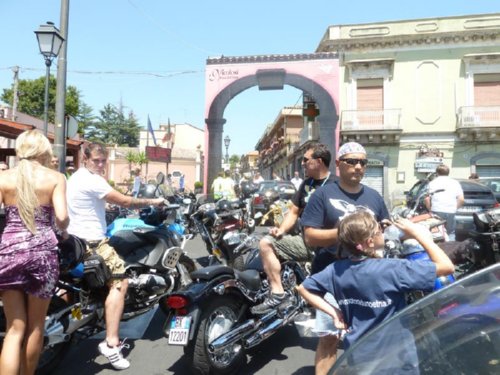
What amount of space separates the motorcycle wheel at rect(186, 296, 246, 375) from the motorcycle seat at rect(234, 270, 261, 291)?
0.67ft

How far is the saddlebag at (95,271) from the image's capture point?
129 inches

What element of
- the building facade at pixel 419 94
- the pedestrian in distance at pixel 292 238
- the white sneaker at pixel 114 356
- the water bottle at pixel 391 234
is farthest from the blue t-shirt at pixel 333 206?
the building facade at pixel 419 94

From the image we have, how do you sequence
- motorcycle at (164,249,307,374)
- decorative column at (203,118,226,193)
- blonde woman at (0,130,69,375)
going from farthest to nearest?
decorative column at (203,118,226,193)
motorcycle at (164,249,307,374)
blonde woman at (0,130,69,375)

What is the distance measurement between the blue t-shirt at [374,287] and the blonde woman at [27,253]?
1.80 metres

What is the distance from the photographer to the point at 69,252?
3021 millimetres

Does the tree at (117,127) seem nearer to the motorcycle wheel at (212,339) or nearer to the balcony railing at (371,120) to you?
the balcony railing at (371,120)

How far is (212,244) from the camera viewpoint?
6012 mm

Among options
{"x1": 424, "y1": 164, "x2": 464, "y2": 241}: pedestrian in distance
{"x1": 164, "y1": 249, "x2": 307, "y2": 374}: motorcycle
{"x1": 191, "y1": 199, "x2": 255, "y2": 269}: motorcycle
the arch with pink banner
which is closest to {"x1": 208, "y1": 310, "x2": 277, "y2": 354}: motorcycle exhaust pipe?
{"x1": 164, "y1": 249, "x2": 307, "y2": 374}: motorcycle

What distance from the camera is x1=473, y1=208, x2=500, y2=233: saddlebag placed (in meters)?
3.94

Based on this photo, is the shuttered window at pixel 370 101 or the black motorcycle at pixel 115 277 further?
the shuttered window at pixel 370 101

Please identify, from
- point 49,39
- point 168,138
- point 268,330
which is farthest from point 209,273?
point 168,138

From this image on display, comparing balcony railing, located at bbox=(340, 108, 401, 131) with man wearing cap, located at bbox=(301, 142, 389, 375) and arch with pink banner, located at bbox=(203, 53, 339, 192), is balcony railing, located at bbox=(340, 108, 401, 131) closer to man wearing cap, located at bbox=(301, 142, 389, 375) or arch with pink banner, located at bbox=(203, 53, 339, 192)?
arch with pink banner, located at bbox=(203, 53, 339, 192)

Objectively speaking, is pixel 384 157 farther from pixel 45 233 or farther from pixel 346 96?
pixel 45 233

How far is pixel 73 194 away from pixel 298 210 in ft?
6.40
